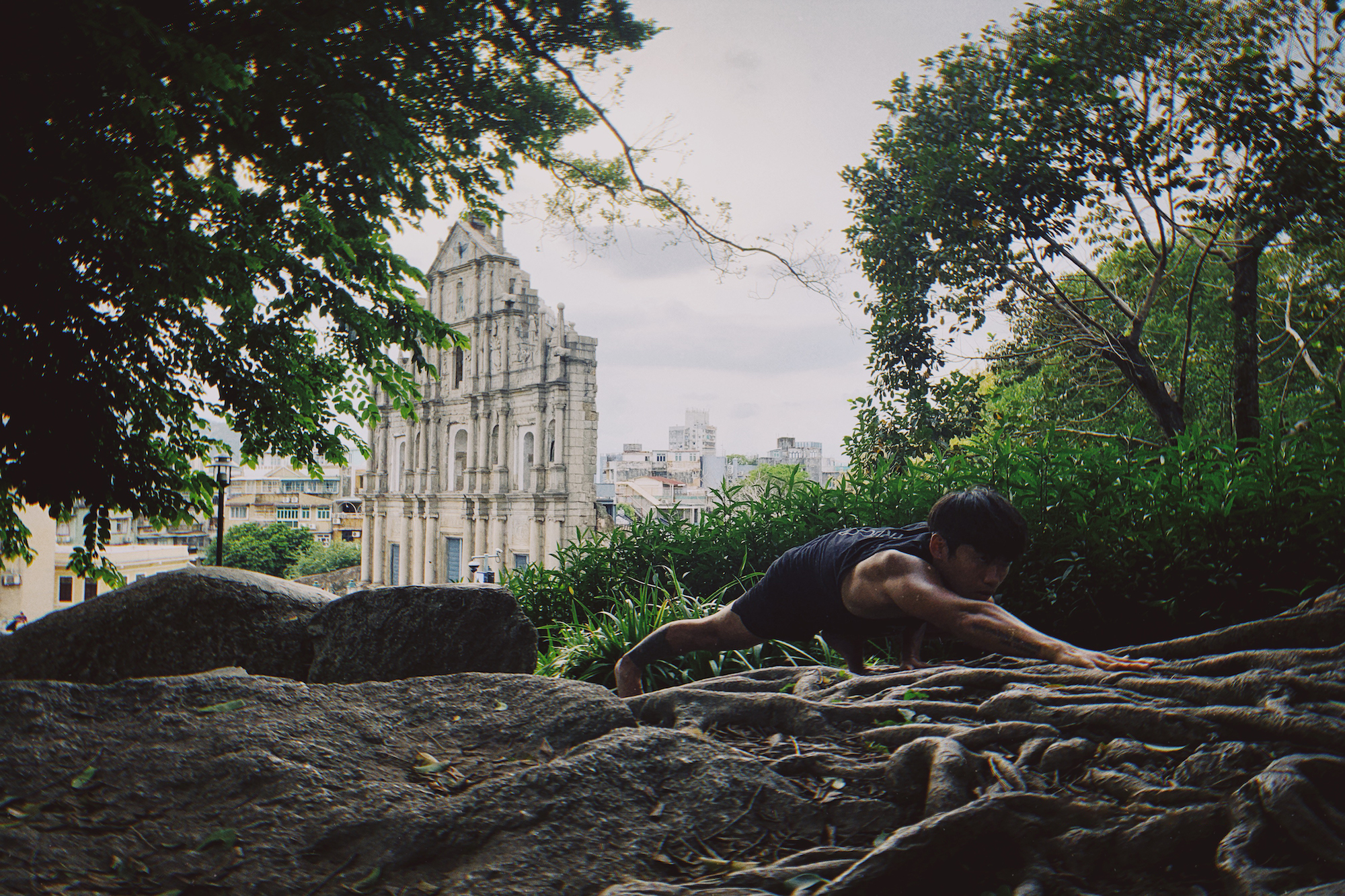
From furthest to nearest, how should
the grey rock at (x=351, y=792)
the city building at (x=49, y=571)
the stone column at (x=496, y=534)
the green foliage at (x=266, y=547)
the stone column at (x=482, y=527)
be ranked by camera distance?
the green foliage at (x=266, y=547)
the stone column at (x=482, y=527)
the stone column at (x=496, y=534)
the city building at (x=49, y=571)
the grey rock at (x=351, y=792)

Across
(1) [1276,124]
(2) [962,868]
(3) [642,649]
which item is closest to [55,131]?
(3) [642,649]

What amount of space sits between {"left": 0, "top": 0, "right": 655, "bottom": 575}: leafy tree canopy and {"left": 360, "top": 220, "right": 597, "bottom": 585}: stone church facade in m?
12.1

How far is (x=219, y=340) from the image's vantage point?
4875 mm

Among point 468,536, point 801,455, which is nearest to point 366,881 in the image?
point 468,536

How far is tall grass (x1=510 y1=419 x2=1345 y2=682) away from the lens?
2.96 meters

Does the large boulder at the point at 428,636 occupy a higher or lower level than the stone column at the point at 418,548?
higher

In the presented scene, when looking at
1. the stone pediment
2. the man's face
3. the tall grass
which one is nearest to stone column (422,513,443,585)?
the stone pediment

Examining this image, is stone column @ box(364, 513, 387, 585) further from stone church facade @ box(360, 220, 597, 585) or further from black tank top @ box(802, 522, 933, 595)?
black tank top @ box(802, 522, 933, 595)

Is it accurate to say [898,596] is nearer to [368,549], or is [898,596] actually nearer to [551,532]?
[551,532]

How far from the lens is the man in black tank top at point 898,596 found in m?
2.35

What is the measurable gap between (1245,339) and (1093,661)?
4.92 metres

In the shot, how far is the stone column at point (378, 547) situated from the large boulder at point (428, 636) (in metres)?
21.8

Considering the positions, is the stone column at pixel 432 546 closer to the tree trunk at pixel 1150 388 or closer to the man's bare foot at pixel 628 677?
the tree trunk at pixel 1150 388

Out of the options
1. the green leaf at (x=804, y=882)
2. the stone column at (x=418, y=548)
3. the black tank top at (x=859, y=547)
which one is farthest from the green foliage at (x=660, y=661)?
the stone column at (x=418, y=548)
